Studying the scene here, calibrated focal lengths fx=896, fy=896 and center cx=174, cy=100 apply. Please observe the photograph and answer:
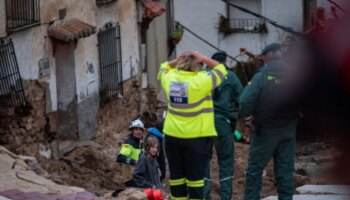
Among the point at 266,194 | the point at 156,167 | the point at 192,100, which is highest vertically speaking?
the point at 192,100

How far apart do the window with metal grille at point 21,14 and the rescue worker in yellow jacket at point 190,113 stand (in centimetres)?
575

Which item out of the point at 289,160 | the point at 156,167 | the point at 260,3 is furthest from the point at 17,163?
the point at 260,3

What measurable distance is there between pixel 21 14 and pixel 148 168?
5.33m

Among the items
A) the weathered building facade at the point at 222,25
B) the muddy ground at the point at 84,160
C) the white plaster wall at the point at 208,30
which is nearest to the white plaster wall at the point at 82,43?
the muddy ground at the point at 84,160

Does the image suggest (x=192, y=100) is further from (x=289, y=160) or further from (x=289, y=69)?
(x=289, y=69)

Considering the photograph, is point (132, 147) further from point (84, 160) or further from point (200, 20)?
point (200, 20)

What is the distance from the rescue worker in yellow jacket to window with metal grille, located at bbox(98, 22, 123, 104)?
9.61 meters

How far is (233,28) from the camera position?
89.5 feet

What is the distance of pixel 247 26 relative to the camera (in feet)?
A: 88.9

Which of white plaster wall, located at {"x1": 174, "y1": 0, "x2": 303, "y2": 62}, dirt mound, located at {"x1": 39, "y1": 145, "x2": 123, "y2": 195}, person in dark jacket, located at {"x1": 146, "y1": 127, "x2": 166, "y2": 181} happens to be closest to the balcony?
white plaster wall, located at {"x1": 174, "y1": 0, "x2": 303, "y2": 62}

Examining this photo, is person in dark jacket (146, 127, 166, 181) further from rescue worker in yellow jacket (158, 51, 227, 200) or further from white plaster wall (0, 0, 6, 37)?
white plaster wall (0, 0, 6, 37)

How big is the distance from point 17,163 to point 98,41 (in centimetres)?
763

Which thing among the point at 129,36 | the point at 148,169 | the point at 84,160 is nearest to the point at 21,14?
the point at 84,160

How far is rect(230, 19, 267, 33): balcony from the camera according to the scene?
26.7 metres
